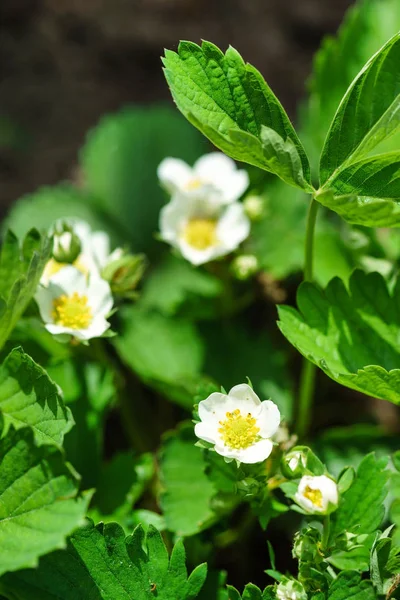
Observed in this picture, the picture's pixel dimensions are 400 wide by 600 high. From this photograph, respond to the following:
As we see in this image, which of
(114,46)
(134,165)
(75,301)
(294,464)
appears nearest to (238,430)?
(294,464)

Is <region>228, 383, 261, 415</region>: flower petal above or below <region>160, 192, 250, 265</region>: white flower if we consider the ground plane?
below

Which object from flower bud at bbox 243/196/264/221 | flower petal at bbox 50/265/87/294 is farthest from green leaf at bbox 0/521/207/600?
flower bud at bbox 243/196/264/221

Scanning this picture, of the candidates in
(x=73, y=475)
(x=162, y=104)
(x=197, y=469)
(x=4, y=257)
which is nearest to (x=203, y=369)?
(x=197, y=469)

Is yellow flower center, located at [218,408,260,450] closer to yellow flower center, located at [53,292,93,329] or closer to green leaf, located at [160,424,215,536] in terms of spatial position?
green leaf, located at [160,424,215,536]

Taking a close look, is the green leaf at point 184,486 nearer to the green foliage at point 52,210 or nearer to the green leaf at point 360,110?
the green leaf at point 360,110

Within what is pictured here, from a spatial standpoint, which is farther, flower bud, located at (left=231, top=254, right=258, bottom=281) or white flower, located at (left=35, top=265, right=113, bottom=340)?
flower bud, located at (left=231, top=254, right=258, bottom=281)

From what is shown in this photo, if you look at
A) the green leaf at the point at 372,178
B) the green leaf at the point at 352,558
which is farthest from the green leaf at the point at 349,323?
the green leaf at the point at 352,558

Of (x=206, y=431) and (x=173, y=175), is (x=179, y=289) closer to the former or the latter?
(x=173, y=175)
